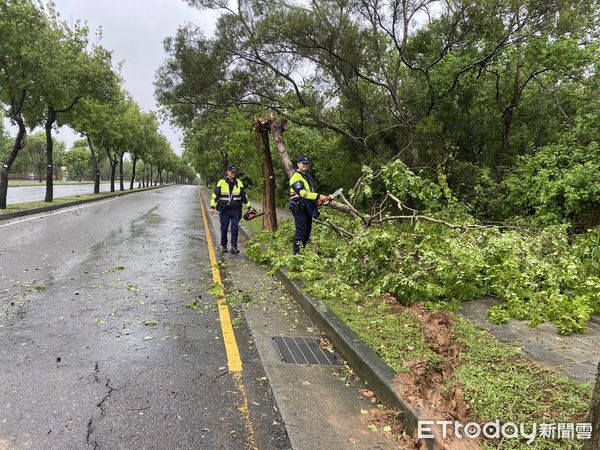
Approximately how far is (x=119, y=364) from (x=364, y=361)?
7.15 ft

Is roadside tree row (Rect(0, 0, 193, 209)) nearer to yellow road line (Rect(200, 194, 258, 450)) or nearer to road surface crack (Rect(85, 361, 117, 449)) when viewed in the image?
yellow road line (Rect(200, 194, 258, 450))

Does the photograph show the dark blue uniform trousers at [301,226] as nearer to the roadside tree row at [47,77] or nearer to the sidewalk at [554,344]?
the sidewalk at [554,344]

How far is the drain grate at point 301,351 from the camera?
4280 mm

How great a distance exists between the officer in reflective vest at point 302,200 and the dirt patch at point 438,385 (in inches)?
140

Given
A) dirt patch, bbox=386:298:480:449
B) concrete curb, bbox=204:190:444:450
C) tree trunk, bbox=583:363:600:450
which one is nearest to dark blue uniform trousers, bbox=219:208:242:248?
concrete curb, bbox=204:190:444:450

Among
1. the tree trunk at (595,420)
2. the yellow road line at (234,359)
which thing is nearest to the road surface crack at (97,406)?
the yellow road line at (234,359)

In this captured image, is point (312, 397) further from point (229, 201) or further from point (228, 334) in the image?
point (229, 201)

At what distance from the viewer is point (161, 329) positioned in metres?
4.89

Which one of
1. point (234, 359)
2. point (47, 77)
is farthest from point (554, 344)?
point (47, 77)

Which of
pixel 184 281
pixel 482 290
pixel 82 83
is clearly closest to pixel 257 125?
pixel 184 281

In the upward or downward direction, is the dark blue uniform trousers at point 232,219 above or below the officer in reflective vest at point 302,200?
below

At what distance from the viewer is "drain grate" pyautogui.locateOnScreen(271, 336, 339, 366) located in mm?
4280

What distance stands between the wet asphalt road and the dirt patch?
1016 mm

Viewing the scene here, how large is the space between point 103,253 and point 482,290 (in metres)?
7.29
